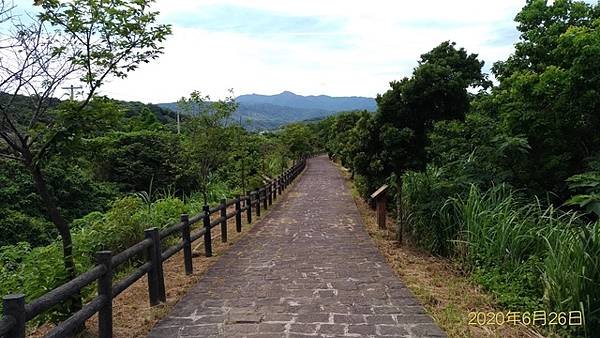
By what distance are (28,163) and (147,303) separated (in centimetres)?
223

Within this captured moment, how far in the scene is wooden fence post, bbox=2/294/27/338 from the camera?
9.45 feet

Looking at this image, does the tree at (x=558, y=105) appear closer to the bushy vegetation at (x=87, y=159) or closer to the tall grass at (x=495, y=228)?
the tall grass at (x=495, y=228)

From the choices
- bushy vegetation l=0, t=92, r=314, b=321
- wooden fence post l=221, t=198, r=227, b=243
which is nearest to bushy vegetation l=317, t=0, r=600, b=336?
wooden fence post l=221, t=198, r=227, b=243

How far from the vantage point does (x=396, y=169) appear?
8961 mm

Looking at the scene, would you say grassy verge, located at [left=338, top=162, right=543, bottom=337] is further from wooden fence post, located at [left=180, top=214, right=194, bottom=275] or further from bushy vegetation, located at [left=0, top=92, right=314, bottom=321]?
bushy vegetation, located at [left=0, top=92, right=314, bottom=321]

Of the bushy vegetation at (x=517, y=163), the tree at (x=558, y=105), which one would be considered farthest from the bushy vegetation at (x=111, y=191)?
the tree at (x=558, y=105)

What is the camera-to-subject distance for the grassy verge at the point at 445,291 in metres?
4.49

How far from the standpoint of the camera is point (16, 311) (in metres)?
2.90

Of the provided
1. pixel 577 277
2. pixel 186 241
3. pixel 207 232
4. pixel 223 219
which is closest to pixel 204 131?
pixel 223 219

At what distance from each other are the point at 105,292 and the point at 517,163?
6.56m

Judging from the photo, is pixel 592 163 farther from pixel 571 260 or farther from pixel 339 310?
pixel 339 310

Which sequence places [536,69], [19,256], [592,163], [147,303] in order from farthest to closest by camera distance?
[536,69] → [19,256] → [592,163] → [147,303]

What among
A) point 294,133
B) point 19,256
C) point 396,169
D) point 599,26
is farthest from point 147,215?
point 294,133

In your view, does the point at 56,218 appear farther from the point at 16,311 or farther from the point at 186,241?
the point at 186,241
